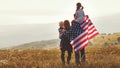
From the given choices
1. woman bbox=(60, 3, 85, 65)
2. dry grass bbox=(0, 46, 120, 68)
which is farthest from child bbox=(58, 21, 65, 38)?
dry grass bbox=(0, 46, 120, 68)

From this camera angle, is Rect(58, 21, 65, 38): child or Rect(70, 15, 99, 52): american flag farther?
Rect(58, 21, 65, 38): child

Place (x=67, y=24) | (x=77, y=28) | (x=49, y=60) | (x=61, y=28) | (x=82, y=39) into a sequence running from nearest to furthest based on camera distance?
(x=82, y=39)
(x=77, y=28)
(x=67, y=24)
(x=61, y=28)
(x=49, y=60)

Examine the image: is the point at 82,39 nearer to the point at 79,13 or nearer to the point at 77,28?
the point at 77,28

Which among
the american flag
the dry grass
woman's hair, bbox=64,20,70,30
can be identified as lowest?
the dry grass

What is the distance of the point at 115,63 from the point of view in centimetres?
1340

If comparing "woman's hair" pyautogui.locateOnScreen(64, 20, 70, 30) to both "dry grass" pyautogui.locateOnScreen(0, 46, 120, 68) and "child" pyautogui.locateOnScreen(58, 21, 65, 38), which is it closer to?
"child" pyautogui.locateOnScreen(58, 21, 65, 38)

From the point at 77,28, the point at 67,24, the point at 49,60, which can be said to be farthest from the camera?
the point at 49,60

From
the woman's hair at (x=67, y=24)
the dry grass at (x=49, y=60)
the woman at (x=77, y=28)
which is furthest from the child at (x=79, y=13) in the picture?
the dry grass at (x=49, y=60)

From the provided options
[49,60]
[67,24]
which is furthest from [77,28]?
[49,60]

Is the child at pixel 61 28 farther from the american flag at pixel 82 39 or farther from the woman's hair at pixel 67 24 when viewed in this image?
the american flag at pixel 82 39

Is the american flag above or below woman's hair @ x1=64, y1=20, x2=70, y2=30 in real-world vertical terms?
below

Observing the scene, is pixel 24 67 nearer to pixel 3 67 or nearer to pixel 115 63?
pixel 3 67

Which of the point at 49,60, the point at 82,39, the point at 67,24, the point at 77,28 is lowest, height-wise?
the point at 49,60

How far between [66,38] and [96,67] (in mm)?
4112
